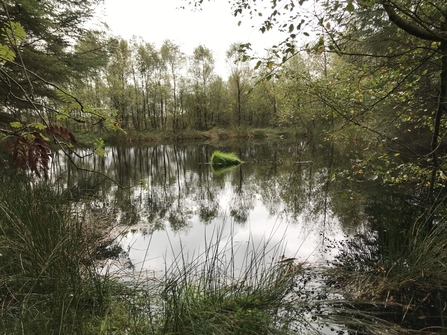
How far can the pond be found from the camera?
4531mm

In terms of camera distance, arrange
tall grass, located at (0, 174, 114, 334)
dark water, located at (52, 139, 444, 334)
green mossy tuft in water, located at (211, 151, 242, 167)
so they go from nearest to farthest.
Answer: tall grass, located at (0, 174, 114, 334), dark water, located at (52, 139, 444, 334), green mossy tuft in water, located at (211, 151, 242, 167)

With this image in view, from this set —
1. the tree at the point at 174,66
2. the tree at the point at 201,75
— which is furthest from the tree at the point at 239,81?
the tree at the point at 174,66

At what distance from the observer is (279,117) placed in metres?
10.7

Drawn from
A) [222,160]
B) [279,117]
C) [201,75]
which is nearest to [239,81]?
[201,75]

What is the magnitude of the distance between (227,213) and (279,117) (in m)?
5.42

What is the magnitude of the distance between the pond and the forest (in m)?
0.72

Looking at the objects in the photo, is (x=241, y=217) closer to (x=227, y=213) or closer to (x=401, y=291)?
(x=227, y=213)

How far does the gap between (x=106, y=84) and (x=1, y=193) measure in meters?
32.2

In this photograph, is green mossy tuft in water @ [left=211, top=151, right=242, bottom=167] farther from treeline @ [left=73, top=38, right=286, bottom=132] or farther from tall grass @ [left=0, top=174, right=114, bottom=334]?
treeline @ [left=73, top=38, right=286, bottom=132]

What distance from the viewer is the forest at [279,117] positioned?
1976mm

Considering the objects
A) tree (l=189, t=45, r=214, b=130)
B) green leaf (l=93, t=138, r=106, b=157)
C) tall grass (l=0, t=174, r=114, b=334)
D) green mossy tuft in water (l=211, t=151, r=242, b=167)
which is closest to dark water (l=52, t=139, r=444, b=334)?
green leaf (l=93, t=138, r=106, b=157)

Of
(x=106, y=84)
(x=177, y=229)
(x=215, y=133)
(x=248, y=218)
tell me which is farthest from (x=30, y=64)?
(x=215, y=133)

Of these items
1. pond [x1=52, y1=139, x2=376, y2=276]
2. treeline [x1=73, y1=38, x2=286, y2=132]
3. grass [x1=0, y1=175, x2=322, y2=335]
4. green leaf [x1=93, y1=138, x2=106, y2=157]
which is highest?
treeline [x1=73, y1=38, x2=286, y2=132]

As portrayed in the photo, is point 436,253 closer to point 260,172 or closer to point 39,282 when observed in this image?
point 39,282
